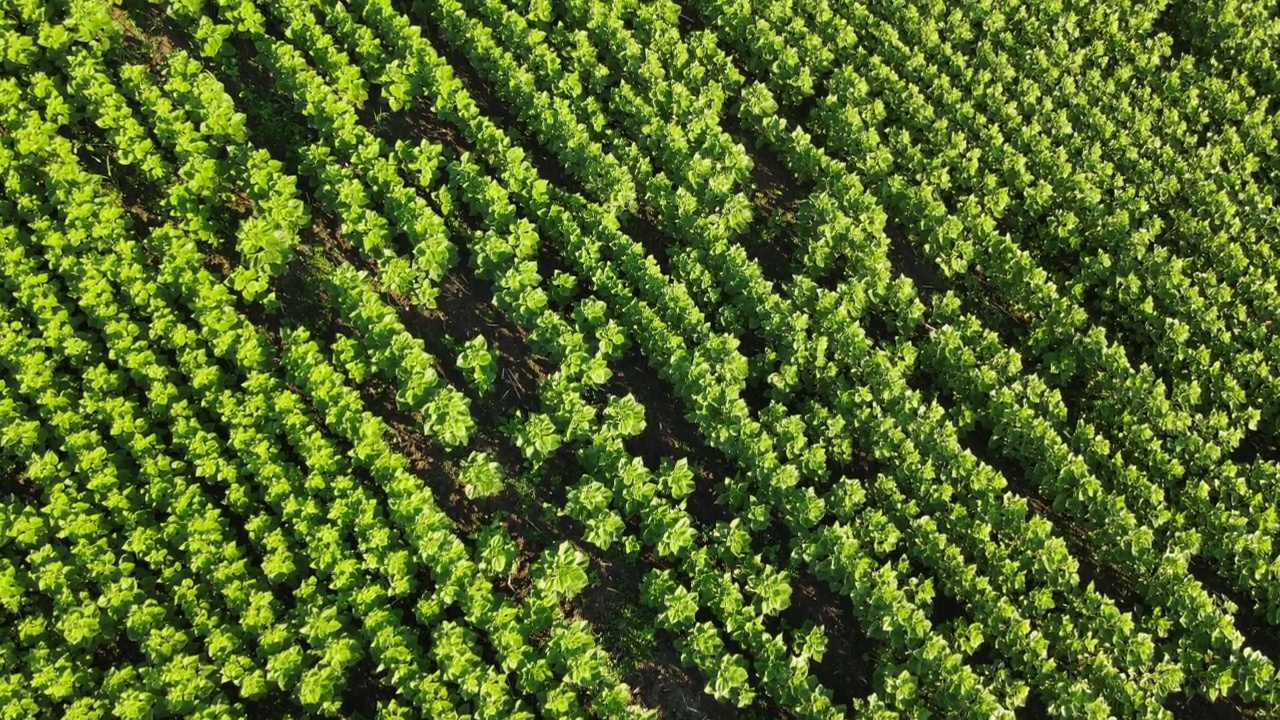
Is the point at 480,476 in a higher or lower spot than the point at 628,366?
lower

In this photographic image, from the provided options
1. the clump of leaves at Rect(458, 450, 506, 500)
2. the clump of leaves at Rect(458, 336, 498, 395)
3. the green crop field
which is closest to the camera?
the green crop field

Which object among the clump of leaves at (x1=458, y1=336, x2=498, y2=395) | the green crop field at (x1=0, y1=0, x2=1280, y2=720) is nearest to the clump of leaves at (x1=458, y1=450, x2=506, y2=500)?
the green crop field at (x1=0, y1=0, x2=1280, y2=720)

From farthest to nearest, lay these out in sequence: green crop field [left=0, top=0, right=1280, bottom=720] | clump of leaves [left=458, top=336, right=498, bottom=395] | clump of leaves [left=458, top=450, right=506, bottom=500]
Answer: clump of leaves [left=458, top=336, right=498, bottom=395]
clump of leaves [left=458, top=450, right=506, bottom=500]
green crop field [left=0, top=0, right=1280, bottom=720]

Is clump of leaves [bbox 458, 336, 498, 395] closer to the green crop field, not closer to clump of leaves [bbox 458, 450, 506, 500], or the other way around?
the green crop field

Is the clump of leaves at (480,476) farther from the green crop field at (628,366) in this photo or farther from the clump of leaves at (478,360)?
the clump of leaves at (478,360)

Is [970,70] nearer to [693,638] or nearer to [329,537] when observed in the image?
[693,638]

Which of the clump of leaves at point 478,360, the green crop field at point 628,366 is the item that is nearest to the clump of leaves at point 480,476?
the green crop field at point 628,366

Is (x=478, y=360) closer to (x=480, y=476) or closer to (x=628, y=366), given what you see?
(x=480, y=476)

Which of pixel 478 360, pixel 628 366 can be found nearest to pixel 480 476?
pixel 478 360
